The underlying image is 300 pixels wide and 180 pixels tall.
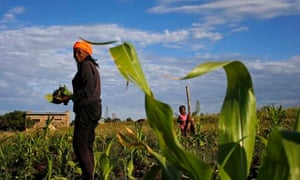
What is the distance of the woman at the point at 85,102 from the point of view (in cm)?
553

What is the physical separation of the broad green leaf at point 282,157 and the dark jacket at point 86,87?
14.8 ft

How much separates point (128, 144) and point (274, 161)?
414 mm

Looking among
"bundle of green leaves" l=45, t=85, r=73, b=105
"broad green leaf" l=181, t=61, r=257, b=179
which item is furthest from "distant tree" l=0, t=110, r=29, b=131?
"broad green leaf" l=181, t=61, r=257, b=179

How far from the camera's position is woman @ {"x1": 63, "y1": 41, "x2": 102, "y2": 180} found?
5.53 m

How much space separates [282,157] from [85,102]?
15.2ft

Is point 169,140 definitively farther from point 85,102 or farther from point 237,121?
point 85,102

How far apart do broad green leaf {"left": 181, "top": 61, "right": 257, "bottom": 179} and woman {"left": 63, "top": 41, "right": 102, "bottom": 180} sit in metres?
4.35

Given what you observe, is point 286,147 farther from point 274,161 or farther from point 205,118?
point 205,118

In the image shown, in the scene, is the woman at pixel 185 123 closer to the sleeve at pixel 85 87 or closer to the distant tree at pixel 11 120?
the sleeve at pixel 85 87

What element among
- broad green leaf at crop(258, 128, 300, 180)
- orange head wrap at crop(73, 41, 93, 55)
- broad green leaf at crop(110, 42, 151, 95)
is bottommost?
broad green leaf at crop(258, 128, 300, 180)

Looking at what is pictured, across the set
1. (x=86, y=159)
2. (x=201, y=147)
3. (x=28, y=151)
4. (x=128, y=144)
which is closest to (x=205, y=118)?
(x=201, y=147)

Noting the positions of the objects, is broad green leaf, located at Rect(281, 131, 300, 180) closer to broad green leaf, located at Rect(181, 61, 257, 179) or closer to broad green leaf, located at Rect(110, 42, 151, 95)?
broad green leaf, located at Rect(181, 61, 257, 179)

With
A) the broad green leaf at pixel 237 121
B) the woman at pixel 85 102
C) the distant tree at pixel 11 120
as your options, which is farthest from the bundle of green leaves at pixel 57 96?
the distant tree at pixel 11 120

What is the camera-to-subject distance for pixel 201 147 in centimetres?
977
